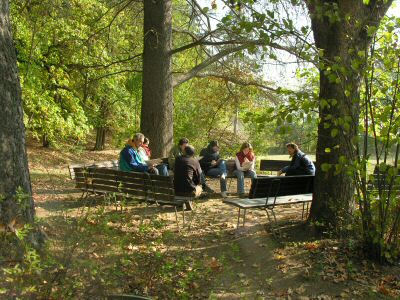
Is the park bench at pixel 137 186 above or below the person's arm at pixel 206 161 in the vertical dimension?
below

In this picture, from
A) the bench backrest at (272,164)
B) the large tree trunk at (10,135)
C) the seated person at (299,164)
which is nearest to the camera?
the large tree trunk at (10,135)

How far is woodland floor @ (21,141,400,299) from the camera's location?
396cm

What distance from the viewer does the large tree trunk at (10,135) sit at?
182 inches

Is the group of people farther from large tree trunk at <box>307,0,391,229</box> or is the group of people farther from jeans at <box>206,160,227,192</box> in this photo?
large tree trunk at <box>307,0,391,229</box>

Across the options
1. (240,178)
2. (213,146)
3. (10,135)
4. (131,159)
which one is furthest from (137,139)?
(10,135)

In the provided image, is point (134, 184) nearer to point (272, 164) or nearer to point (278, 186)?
point (278, 186)

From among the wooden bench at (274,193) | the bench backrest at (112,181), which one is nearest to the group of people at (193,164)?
the bench backrest at (112,181)

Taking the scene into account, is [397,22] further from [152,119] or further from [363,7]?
[152,119]

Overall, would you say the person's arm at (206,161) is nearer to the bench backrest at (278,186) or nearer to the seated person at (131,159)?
the seated person at (131,159)

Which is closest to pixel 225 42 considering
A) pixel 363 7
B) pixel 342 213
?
pixel 363 7

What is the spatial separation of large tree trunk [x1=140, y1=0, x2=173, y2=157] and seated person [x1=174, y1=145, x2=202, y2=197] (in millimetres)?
3189

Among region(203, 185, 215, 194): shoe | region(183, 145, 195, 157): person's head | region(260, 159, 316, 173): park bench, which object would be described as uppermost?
region(183, 145, 195, 157): person's head

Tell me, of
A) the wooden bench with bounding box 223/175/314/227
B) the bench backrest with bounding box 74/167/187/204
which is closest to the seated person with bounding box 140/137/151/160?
the bench backrest with bounding box 74/167/187/204

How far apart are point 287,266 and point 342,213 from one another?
43.7 inches
